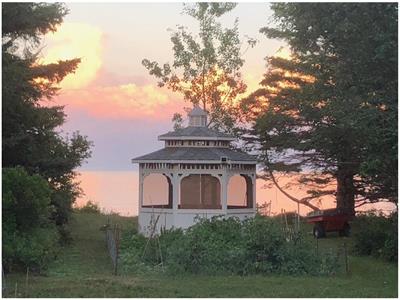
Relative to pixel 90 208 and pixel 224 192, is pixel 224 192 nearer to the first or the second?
pixel 224 192

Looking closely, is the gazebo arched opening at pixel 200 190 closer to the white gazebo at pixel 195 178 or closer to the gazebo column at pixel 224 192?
the white gazebo at pixel 195 178

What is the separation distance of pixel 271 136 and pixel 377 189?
3.45 metres

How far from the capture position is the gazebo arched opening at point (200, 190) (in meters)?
17.4

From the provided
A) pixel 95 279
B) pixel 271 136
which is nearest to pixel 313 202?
pixel 271 136

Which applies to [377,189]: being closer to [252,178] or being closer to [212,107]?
[252,178]

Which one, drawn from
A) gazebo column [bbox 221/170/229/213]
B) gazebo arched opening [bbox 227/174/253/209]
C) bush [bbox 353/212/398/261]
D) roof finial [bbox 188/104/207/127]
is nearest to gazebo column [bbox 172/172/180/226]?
gazebo column [bbox 221/170/229/213]

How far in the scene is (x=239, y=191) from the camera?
17.4 metres

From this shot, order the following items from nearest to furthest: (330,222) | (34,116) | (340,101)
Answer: (340,101) → (34,116) → (330,222)

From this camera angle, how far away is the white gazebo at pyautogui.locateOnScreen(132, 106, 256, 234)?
15.9 m

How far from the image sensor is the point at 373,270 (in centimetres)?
1193

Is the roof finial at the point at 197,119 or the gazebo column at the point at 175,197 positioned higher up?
the roof finial at the point at 197,119

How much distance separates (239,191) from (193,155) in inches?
84.9

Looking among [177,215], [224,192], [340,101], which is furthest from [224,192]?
[340,101]

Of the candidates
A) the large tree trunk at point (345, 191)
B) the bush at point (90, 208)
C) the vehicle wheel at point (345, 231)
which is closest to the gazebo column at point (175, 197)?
the vehicle wheel at point (345, 231)
